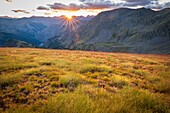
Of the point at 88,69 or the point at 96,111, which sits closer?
the point at 96,111

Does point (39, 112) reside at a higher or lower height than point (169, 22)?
lower

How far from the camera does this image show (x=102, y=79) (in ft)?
38.4

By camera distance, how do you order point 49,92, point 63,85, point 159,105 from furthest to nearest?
point 63,85
point 49,92
point 159,105

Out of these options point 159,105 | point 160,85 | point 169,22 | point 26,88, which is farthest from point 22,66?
point 169,22

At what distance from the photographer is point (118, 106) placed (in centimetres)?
618

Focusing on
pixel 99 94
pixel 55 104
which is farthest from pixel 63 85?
pixel 55 104

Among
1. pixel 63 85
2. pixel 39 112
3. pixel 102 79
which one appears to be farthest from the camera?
pixel 102 79

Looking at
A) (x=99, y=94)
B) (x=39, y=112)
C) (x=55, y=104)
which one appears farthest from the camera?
(x=99, y=94)

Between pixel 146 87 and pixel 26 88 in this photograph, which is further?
pixel 146 87

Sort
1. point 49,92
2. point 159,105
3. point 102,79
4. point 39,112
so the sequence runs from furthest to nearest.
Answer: point 102,79, point 49,92, point 159,105, point 39,112

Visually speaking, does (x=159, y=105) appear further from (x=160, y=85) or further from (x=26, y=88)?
(x=26, y=88)

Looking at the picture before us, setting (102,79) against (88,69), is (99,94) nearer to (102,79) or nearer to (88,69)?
(102,79)

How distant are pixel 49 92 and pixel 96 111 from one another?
3482 mm

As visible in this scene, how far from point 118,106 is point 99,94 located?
65.2 inches
